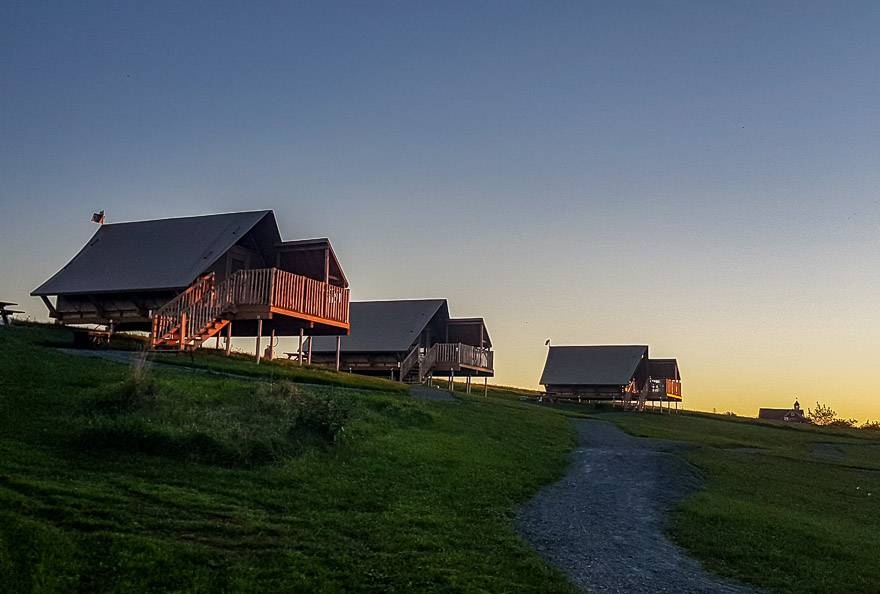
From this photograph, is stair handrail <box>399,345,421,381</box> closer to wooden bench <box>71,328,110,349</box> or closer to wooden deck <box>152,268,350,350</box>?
wooden deck <box>152,268,350,350</box>

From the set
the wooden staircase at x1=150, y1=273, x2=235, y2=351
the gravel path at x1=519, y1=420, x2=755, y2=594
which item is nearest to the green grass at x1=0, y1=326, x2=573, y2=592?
the gravel path at x1=519, y1=420, x2=755, y2=594

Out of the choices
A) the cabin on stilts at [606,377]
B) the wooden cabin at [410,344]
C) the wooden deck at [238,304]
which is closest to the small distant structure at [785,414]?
the cabin on stilts at [606,377]

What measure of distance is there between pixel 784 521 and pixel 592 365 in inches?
1971

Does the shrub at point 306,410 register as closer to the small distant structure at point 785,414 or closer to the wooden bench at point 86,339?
the wooden bench at point 86,339

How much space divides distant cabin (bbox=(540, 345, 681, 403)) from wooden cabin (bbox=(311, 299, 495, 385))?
13.5 metres

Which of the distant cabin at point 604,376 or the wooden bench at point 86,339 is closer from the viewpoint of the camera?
the wooden bench at point 86,339

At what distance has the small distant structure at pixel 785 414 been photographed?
85856mm

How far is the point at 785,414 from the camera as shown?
96.1m

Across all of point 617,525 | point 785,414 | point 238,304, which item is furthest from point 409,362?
point 785,414

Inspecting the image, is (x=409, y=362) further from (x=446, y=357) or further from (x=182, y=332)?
(x=182, y=332)

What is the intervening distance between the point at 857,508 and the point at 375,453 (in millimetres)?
12182

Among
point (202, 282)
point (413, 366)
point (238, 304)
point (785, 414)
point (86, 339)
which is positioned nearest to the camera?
point (86, 339)

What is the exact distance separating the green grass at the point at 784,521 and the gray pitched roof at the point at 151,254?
64.4 ft

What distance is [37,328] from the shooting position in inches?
1430
